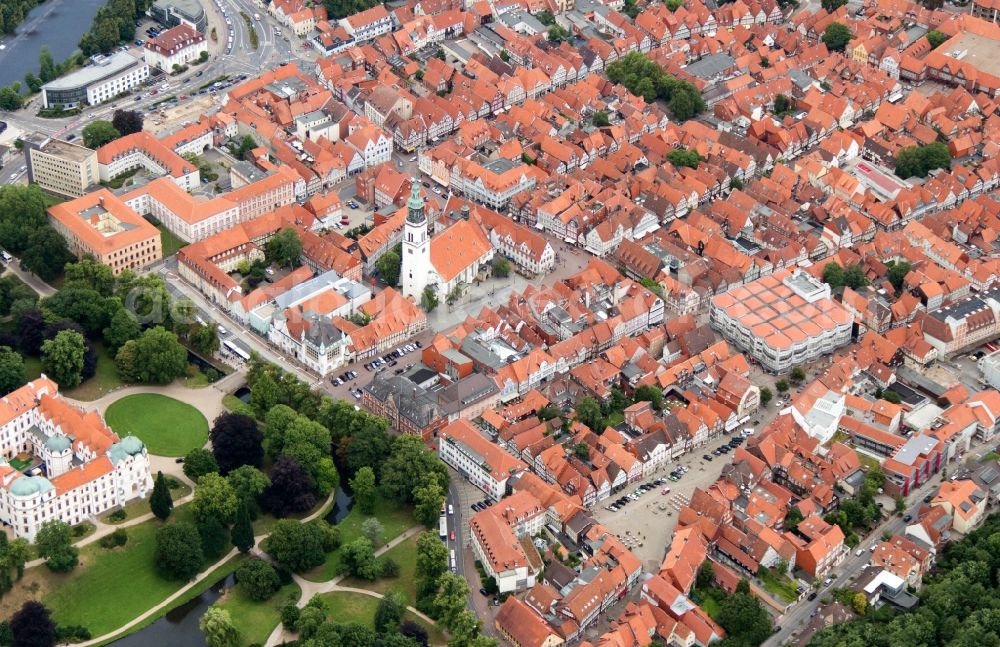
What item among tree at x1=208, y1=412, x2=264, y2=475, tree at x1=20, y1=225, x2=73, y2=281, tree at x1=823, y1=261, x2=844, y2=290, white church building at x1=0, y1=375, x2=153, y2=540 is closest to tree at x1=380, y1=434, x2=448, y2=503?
tree at x1=208, y1=412, x2=264, y2=475

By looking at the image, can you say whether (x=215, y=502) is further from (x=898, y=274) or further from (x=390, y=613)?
(x=898, y=274)

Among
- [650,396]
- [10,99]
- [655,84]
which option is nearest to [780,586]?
[650,396]

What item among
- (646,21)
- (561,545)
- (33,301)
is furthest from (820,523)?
(646,21)

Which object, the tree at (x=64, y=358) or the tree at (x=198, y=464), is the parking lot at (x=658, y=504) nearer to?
the tree at (x=198, y=464)

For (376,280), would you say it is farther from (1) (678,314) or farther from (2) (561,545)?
(2) (561,545)

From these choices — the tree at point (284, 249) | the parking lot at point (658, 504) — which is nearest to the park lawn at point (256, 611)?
the parking lot at point (658, 504)

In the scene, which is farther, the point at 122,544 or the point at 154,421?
the point at 154,421

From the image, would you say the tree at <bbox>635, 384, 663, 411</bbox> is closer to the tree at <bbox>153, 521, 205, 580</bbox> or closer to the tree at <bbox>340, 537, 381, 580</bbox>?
the tree at <bbox>340, 537, 381, 580</bbox>
